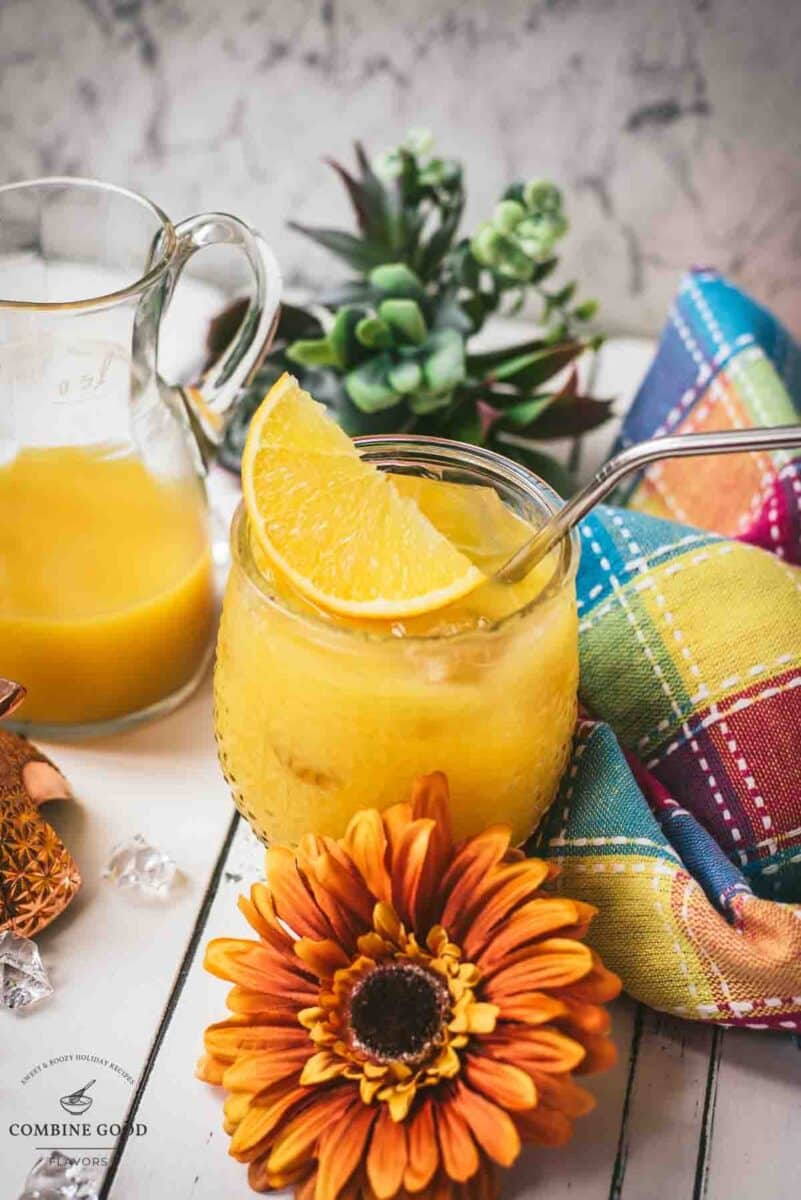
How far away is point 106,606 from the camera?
2.55ft

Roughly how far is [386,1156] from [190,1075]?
0.15 metres

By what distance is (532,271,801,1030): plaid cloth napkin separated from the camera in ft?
2.12

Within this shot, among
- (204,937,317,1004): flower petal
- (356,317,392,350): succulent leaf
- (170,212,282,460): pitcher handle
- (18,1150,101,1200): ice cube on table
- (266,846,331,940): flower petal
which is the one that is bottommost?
(18,1150,101,1200): ice cube on table

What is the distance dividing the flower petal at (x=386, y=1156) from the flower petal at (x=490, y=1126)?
28mm

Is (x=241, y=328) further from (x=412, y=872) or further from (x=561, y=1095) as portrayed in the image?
(x=561, y=1095)

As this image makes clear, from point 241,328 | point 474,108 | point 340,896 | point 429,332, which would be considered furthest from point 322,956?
point 474,108

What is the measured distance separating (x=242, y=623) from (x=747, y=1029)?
319mm

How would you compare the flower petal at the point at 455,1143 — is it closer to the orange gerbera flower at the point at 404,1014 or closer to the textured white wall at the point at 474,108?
the orange gerbera flower at the point at 404,1014

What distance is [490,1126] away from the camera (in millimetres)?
542

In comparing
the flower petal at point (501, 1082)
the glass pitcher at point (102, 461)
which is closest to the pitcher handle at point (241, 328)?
the glass pitcher at point (102, 461)

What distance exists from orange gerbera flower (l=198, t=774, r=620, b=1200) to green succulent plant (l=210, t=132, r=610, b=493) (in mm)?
429

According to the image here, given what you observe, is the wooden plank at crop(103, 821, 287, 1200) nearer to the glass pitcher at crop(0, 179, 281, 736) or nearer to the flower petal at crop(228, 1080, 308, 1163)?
the flower petal at crop(228, 1080, 308, 1163)

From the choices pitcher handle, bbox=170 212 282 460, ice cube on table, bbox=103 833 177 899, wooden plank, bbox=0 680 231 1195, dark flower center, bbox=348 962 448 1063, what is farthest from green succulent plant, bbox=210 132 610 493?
dark flower center, bbox=348 962 448 1063

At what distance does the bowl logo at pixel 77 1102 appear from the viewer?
0.64 metres
